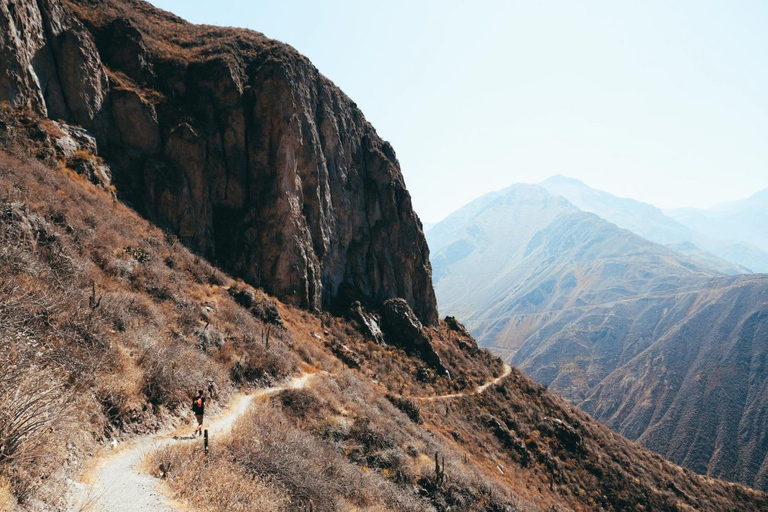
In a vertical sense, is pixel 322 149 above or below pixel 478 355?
above

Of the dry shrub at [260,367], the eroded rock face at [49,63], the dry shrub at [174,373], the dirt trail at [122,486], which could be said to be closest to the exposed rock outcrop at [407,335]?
the dry shrub at [260,367]

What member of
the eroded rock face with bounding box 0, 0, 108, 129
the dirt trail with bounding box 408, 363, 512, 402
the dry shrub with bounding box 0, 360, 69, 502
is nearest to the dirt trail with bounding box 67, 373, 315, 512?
the dry shrub with bounding box 0, 360, 69, 502

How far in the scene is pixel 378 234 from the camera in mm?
44531

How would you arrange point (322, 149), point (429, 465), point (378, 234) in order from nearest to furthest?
point (429, 465) → point (322, 149) → point (378, 234)

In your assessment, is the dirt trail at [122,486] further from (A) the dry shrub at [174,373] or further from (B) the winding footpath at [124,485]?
(A) the dry shrub at [174,373]

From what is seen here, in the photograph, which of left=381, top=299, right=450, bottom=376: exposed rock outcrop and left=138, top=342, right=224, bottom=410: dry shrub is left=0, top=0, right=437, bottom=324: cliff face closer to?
left=381, top=299, right=450, bottom=376: exposed rock outcrop

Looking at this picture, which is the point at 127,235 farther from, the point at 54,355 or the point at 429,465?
the point at 429,465

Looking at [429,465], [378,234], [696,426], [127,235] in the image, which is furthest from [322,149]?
[696,426]

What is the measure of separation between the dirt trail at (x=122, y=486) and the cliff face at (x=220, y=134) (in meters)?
20.9

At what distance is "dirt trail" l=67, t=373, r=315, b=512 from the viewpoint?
19.6 feet

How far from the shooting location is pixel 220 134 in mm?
31469

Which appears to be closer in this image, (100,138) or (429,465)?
(429,465)

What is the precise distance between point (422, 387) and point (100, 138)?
98.2ft

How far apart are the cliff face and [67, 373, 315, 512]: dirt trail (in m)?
20.9
